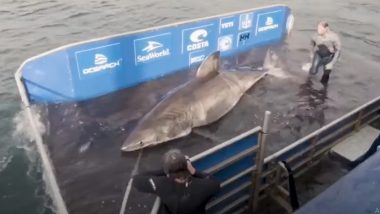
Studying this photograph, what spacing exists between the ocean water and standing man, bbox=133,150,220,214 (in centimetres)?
438

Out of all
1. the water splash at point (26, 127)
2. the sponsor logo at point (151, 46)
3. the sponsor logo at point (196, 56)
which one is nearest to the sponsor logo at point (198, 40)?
the sponsor logo at point (196, 56)

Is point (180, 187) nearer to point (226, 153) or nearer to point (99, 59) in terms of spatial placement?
point (226, 153)

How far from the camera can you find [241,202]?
6902 mm

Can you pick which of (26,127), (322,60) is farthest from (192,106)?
(322,60)

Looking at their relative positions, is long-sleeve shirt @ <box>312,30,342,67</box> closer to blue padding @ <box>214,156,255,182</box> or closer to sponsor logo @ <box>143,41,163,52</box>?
sponsor logo @ <box>143,41,163,52</box>

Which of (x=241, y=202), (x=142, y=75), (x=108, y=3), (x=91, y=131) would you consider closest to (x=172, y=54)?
(x=142, y=75)

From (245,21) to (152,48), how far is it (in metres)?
4.19

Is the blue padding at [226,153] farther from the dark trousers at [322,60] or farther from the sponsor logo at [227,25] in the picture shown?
the sponsor logo at [227,25]

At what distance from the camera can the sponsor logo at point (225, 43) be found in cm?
1392

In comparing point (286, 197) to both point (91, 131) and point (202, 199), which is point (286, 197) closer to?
point (202, 199)

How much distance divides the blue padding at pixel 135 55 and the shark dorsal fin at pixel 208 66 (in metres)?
1.84

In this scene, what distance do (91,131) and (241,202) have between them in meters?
5.18

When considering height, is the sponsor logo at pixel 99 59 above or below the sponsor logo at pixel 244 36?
above

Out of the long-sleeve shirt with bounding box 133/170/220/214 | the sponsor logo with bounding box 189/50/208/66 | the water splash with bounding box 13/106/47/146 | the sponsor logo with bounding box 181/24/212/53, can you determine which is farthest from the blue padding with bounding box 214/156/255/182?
the sponsor logo with bounding box 189/50/208/66
